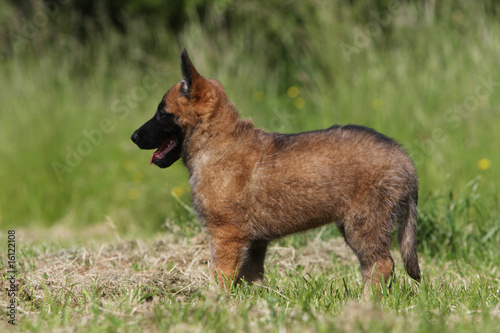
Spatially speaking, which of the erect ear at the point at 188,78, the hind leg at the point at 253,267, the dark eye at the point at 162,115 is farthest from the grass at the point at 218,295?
the erect ear at the point at 188,78

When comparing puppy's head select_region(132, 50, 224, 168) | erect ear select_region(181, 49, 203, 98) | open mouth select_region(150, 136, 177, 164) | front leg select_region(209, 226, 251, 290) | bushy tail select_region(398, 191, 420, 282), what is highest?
erect ear select_region(181, 49, 203, 98)

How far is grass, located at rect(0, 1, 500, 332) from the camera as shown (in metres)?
3.60

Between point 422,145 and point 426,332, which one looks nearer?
point 426,332

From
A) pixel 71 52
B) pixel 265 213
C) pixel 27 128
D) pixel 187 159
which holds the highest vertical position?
pixel 71 52

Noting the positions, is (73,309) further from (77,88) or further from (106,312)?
(77,88)

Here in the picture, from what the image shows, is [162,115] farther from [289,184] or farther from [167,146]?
[289,184]

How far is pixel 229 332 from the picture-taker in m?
3.04

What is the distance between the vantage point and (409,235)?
4.16m

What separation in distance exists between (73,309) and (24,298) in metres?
0.52

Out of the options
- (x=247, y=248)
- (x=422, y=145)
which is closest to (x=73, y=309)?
(x=247, y=248)

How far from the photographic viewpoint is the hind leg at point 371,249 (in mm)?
3904

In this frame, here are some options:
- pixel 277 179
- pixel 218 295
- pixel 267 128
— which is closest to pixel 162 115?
pixel 277 179

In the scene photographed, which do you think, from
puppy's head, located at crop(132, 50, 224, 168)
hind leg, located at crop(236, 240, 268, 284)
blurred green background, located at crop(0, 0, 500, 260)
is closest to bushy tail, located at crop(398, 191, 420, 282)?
hind leg, located at crop(236, 240, 268, 284)

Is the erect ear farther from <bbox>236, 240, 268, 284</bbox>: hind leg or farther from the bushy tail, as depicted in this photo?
the bushy tail
